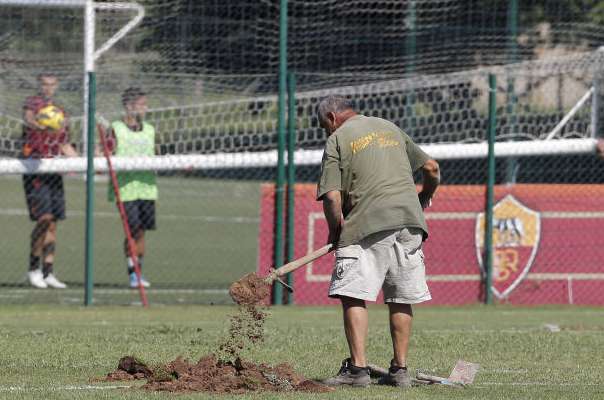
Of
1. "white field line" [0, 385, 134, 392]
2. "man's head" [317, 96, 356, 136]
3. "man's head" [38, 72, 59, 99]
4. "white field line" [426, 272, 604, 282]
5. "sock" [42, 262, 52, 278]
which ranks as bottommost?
"sock" [42, 262, 52, 278]

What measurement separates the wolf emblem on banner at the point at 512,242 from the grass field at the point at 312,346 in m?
0.49

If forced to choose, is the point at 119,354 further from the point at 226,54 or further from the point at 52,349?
the point at 226,54

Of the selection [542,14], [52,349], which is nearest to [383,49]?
[542,14]

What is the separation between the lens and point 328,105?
9.07 metres

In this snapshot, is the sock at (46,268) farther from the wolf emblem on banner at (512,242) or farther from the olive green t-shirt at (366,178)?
the olive green t-shirt at (366,178)

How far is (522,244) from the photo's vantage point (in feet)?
51.8

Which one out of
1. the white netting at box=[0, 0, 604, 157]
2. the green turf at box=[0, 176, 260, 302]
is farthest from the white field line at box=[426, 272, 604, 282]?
the green turf at box=[0, 176, 260, 302]

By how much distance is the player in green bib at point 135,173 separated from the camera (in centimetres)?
1563

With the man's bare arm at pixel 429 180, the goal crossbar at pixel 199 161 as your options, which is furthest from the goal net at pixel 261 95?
the man's bare arm at pixel 429 180

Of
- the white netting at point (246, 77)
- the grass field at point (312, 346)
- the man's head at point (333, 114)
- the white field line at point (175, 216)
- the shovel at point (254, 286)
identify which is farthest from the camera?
the white field line at point (175, 216)

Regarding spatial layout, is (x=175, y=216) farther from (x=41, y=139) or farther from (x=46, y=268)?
(x=41, y=139)

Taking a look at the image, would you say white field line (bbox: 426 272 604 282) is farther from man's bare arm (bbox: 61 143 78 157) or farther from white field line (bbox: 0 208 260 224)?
white field line (bbox: 0 208 260 224)

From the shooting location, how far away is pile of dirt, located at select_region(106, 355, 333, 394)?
8500 millimetres

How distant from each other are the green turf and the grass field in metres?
2.25
